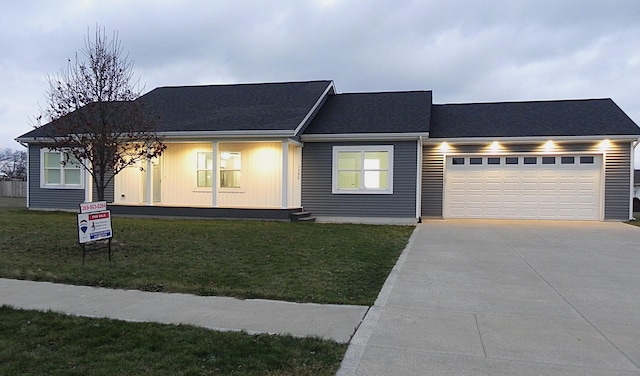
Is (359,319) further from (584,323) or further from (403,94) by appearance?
(403,94)

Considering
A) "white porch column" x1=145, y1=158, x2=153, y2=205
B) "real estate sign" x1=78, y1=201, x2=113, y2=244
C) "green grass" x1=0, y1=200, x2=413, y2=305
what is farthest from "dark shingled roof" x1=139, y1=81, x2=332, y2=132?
"real estate sign" x1=78, y1=201, x2=113, y2=244

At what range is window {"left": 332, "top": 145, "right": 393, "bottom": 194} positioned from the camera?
16016 millimetres

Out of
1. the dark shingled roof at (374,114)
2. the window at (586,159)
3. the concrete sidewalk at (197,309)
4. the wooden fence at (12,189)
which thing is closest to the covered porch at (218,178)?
the dark shingled roof at (374,114)

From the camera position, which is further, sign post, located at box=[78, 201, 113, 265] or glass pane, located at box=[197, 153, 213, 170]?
glass pane, located at box=[197, 153, 213, 170]

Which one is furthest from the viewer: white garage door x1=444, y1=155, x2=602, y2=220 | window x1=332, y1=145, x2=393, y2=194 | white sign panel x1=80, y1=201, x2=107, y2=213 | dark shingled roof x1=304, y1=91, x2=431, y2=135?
white garage door x1=444, y1=155, x2=602, y2=220

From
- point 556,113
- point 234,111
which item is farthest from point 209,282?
point 556,113

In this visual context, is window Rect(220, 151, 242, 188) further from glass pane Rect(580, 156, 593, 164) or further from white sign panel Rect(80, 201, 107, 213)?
glass pane Rect(580, 156, 593, 164)

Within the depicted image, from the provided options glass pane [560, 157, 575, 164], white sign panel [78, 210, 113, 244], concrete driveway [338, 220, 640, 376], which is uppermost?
glass pane [560, 157, 575, 164]

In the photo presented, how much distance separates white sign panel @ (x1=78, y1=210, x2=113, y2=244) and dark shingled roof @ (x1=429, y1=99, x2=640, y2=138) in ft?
41.2

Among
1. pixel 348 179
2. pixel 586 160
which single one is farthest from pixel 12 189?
pixel 586 160

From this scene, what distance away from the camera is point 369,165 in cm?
1619

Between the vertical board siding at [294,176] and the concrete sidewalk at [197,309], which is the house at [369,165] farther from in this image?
the concrete sidewalk at [197,309]

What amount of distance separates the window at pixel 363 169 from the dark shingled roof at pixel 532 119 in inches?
104

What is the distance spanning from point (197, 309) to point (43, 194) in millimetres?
16935
